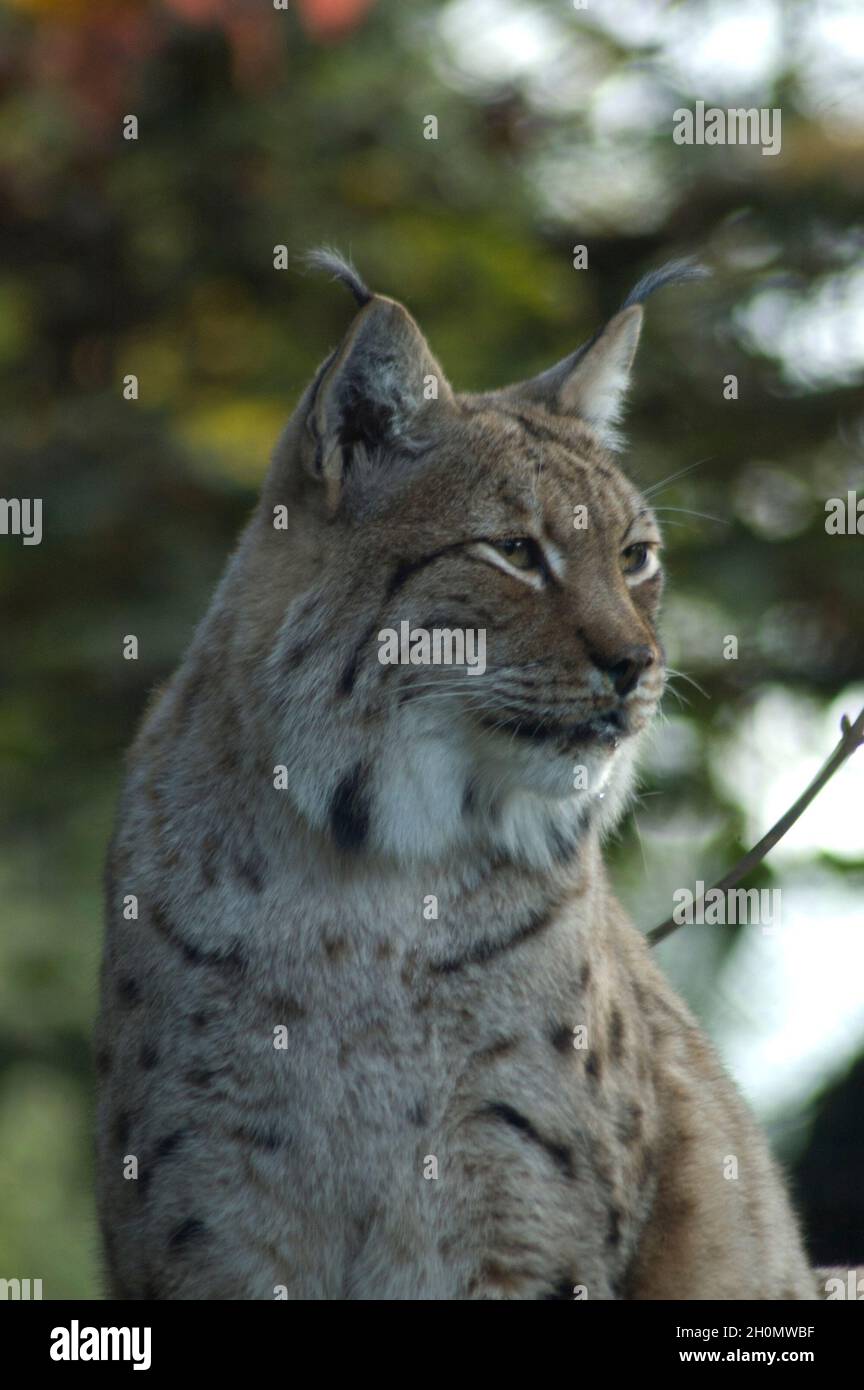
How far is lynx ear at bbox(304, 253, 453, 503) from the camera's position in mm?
4383

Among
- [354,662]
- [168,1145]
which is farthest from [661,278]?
A: [168,1145]

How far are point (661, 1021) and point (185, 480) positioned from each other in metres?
4.96

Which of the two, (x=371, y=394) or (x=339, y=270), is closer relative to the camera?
(x=339, y=270)

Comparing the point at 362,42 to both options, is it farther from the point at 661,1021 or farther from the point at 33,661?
the point at 661,1021

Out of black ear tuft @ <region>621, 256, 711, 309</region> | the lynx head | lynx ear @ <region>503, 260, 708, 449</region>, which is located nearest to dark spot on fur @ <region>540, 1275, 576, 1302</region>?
the lynx head

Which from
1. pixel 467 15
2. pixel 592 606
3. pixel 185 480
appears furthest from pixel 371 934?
pixel 467 15

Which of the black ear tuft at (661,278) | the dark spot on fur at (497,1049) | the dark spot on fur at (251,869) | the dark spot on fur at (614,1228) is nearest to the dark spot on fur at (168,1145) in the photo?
the dark spot on fur at (251,869)

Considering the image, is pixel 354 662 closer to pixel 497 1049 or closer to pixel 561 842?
pixel 561 842

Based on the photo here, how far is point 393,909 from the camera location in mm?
4504

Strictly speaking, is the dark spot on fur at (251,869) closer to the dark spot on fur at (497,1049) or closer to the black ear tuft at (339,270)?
the dark spot on fur at (497,1049)

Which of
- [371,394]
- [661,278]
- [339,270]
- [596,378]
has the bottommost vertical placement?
[371,394]

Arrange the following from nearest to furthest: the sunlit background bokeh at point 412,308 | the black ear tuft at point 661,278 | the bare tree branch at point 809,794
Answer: the bare tree branch at point 809,794 → the black ear tuft at point 661,278 → the sunlit background bokeh at point 412,308

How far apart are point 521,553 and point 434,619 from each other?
0.83 feet

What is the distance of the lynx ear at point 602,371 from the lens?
16.0 ft
